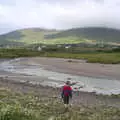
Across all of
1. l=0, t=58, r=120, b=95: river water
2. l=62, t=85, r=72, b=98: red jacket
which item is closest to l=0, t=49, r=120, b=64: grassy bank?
l=0, t=58, r=120, b=95: river water

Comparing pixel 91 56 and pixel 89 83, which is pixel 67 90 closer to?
pixel 89 83

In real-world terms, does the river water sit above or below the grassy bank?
above

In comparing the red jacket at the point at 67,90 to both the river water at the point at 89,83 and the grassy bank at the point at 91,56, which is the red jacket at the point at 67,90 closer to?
the river water at the point at 89,83

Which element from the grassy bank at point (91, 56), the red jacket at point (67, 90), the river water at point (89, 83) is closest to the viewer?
the red jacket at point (67, 90)

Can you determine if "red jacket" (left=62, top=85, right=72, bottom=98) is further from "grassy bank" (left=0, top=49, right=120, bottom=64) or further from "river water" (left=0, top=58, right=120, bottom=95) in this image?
"grassy bank" (left=0, top=49, right=120, bottom=64)

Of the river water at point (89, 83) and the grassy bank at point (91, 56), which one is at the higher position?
the river water at point (89, 83)

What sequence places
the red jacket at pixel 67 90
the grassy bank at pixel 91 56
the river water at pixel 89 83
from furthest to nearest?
the grassy bank at pixel 91 56 → the river water at pixel 89 83 → the red jacket at pixel 67 90

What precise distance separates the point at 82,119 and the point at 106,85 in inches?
1026

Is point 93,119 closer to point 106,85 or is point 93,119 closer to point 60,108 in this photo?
point 60,108

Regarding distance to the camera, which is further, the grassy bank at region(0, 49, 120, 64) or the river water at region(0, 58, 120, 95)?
the grassy bank at region(0, 49, 120, 64)

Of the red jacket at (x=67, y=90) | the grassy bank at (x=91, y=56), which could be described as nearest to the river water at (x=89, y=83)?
the red jacket at (x=67, y=90)

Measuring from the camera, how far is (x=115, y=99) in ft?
96.0

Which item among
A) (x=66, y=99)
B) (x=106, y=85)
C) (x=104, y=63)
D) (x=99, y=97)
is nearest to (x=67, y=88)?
(x=66, y=99)

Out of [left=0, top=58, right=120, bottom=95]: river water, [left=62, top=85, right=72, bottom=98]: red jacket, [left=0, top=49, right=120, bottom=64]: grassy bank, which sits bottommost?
[left=0, top=49, right=120, bottom=64]: grassy bank
